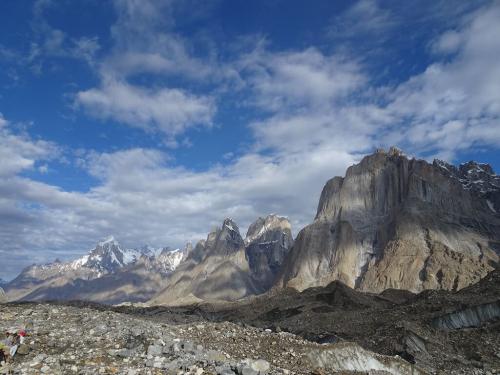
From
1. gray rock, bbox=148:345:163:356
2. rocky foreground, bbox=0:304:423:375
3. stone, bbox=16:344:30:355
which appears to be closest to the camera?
rocky foreground, bbox=0:304:423:375

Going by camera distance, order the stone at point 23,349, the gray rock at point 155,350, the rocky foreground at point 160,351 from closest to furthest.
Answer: the rocky foreground at point 160,351 < the gray rock at point 155,350 < the stone at point 23,349

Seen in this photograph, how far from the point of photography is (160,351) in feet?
60.4

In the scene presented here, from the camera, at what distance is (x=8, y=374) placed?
16.1m

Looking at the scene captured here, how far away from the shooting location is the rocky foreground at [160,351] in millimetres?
16828

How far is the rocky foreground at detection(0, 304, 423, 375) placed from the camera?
55.2 ft

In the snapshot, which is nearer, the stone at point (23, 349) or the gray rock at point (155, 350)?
the gray rock at point (155, 350)

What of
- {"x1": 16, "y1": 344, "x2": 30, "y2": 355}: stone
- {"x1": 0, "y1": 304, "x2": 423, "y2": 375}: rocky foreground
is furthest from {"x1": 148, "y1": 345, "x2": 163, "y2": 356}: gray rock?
{"x1": 16, "y1": 344, "x2": 30, "y2": 355}: stone

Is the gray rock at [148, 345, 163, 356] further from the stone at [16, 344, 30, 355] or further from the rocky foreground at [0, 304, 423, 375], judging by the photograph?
the stone at [16, 344, 30, 355]

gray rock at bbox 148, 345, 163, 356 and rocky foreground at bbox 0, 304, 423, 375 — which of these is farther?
gray rock at bbox 148, 345, 163, 356

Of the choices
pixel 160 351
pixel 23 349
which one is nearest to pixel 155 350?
pixel 160 351

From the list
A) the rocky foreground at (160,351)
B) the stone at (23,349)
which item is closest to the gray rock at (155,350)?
the rocky foreground at (160,351)

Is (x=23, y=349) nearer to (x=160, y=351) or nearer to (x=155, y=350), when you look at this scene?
(x=155, y=350)

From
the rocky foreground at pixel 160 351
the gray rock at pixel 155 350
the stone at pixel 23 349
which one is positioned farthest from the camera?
the stone at pixel 23 349

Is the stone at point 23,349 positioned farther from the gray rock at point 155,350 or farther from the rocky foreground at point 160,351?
the gray rock at point 155,350
